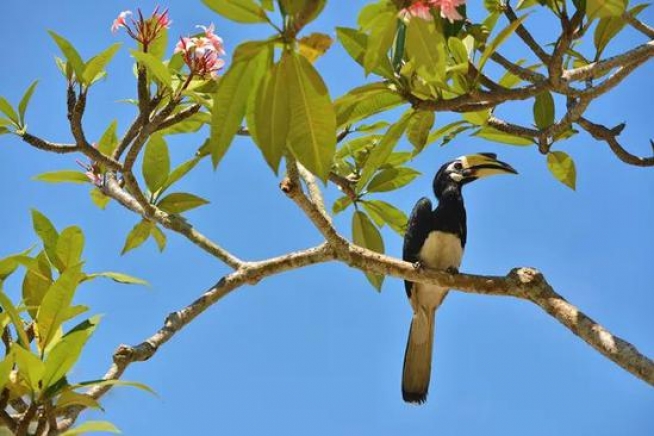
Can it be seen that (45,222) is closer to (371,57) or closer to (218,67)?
(218,67)

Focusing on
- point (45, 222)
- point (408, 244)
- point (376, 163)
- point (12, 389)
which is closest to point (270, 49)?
point (376, 163)

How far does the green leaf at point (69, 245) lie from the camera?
12.0 ft

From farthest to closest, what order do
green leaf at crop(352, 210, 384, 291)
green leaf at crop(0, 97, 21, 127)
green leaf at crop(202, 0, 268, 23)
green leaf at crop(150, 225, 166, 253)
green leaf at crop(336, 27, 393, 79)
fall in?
green leaf at crop(150, 225, 166, 253) < green leaf at crop(352, 210, 384, 291) < green leaf at crop(0, 97, 21, 127) < green leaf at crop(336, 27, 393, 79) < green leaf at crop(202, 0, 268, 23)

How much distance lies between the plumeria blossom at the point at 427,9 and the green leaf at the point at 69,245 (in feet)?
5.68

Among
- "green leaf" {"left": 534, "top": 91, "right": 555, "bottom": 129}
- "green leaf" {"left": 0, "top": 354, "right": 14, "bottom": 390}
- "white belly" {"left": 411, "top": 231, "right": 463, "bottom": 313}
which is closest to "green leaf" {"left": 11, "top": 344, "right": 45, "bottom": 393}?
"green leaf" {"left": 0, "top": 354, "right": 14, "bottom": 390}

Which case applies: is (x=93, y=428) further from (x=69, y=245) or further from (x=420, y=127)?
(x=420, y=127)

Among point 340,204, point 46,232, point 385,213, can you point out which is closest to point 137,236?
point 46,232

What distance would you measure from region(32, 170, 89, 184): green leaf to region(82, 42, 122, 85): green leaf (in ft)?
2.13

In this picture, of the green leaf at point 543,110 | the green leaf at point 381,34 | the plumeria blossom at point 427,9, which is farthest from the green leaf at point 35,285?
the green leaf at point 543,110

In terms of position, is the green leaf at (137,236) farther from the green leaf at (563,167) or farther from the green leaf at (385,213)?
the green leaf at (563,167)

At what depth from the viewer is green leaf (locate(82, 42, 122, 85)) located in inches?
146

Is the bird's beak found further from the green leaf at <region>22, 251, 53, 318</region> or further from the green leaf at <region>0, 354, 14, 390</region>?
the green leaf at <region>0, 354, 14, 390</region>

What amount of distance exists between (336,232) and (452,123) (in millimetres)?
725

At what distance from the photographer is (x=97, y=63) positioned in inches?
146
